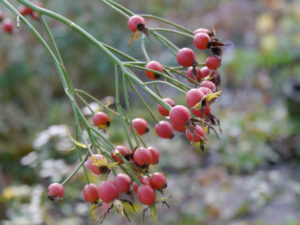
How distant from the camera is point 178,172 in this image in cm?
380

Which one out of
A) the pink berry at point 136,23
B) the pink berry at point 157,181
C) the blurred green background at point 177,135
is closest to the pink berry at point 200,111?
the pink berry at point 157,181

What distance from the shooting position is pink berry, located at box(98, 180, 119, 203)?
607 millimetres

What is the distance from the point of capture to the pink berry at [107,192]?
61 centimetres

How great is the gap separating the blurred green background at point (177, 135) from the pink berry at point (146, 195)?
127 centimetres

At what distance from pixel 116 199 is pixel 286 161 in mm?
3392

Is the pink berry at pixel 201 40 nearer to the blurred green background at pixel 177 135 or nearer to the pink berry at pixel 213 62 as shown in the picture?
the pink berry at pixel 213 62

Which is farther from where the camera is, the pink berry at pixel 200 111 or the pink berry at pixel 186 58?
the pink berry at pixel 186 58

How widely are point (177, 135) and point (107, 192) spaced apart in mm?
3685

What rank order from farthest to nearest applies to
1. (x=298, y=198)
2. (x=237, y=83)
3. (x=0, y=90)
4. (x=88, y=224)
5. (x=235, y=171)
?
(x=237, y=83) < (x=0, y=90) < (x=235, y=171) < (x=88, y=224) < (x=298, y=198)

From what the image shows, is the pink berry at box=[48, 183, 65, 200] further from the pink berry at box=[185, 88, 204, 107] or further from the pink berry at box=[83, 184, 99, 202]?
the pink berry at box=[185, 88, 204, 107]

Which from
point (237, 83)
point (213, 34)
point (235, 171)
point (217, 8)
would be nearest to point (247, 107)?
point (237, 83)

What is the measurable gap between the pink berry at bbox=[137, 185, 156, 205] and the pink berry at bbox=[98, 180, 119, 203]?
4cm

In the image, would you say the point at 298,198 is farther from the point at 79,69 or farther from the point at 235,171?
the point at 79,69

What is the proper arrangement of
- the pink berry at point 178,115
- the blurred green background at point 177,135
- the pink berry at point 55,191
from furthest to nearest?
the blurred green background at point 177,135 → the pink berry at point 55,191 → the pink berry at point 178,115
